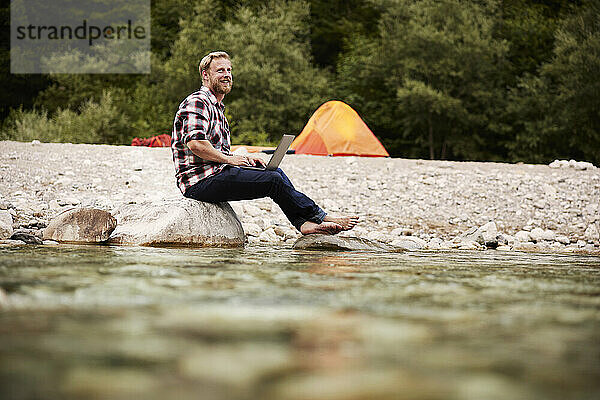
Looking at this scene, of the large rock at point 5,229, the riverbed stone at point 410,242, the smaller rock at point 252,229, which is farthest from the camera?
the smaller rock at point 252,229

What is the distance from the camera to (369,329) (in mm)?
1479

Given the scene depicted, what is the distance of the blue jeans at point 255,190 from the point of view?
14.2 feet

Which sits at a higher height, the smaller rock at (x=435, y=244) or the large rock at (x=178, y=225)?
the large rock at (x=178, y=225)

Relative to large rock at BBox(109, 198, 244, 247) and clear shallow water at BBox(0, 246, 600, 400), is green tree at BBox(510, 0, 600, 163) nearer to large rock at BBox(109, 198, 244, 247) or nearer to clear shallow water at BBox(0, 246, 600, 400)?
large rock at BBox(109, 198, 244, 247)

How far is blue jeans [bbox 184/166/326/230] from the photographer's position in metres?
4.32

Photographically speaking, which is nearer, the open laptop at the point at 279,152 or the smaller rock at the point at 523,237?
the open laptop at the point at 279,152

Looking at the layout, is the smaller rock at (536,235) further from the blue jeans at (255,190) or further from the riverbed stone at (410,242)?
the blue jeans at (255,190)

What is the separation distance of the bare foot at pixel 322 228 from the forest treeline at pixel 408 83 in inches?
517

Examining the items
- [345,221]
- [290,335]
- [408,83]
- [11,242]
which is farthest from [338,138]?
[290,335]

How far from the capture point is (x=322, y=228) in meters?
4.44

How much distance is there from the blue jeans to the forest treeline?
13.0 metres

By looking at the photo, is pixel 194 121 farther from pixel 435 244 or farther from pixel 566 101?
pixel 566 101

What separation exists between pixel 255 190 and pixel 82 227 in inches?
49.7

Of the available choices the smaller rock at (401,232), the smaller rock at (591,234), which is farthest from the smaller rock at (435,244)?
the smaller rock at (591,234)
